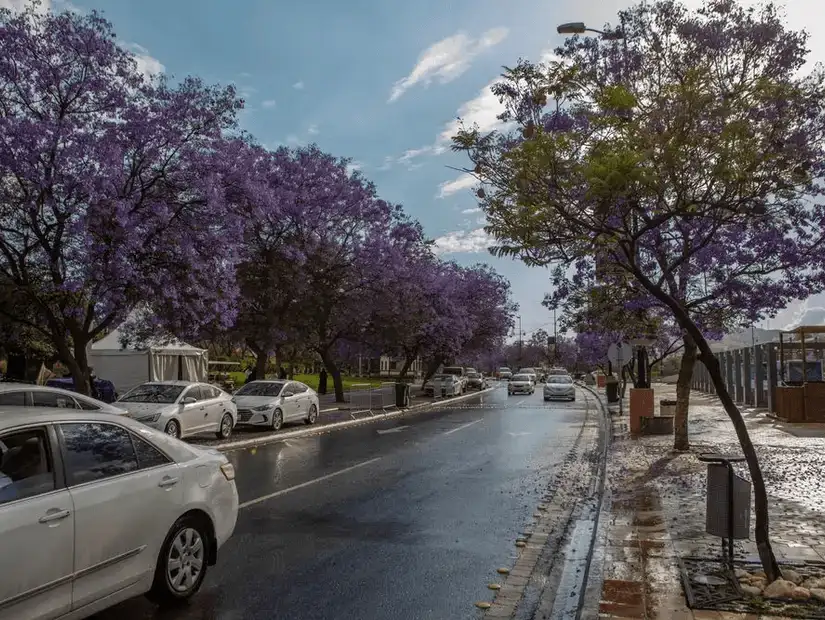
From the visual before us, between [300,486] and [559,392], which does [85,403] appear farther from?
[559,392]

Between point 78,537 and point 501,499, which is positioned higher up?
point 78,537

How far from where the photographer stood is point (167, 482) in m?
5.20

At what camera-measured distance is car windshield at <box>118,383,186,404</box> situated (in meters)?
16.9

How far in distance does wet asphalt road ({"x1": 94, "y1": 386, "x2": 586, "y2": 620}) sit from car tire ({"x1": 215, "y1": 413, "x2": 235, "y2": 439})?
71.7 inches

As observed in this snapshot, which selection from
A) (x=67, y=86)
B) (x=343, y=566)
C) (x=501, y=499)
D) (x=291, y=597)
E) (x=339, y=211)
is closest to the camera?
(x=291, y=597)

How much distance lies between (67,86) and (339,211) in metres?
12.8

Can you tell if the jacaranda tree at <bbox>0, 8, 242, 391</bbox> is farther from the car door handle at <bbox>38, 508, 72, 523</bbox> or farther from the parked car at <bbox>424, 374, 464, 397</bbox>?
the parked car at <bbox>424, 374, 464, 397</bbox>

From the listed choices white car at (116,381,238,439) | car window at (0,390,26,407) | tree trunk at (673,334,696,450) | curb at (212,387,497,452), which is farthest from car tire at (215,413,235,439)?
tree trunk at (673,334,696,450)

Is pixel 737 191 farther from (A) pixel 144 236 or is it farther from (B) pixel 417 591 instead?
(A) pixel 144 236

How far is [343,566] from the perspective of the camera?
6695 mm

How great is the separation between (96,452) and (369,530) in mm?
4106

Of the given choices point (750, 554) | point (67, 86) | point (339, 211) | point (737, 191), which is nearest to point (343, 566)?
point (750, 554)

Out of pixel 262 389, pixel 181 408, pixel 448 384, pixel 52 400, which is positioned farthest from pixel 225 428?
pixel 448 384

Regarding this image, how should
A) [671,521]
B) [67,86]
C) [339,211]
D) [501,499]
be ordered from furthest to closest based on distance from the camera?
[339,211], [67,86], [501,499], [671,521]
